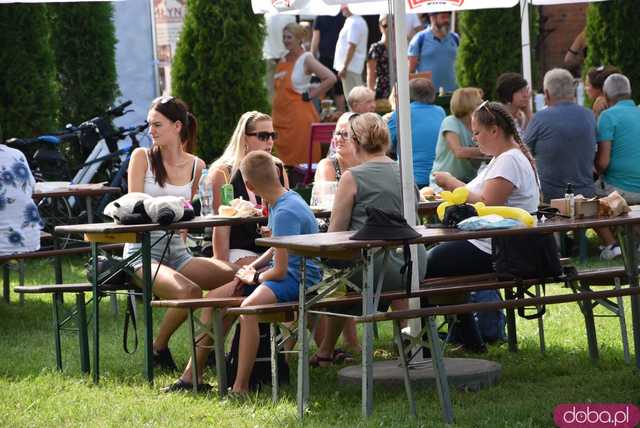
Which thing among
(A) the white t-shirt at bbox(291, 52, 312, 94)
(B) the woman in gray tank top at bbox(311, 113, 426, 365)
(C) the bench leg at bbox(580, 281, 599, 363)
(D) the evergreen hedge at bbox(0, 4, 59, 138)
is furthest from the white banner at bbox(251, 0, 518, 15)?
(C) the bench leg at bbox(580, 281, 599, 363)

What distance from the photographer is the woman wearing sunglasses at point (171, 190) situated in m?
7.54

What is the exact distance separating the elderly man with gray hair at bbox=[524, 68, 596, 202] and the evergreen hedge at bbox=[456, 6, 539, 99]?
4.21m

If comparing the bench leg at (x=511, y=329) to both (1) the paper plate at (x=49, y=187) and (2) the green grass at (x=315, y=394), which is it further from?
(1) the paper plate at (x=49, y=187)

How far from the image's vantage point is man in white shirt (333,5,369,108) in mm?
15766

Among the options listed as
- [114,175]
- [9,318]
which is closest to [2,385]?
[9,318]

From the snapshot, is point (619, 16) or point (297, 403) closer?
point (297, 403)

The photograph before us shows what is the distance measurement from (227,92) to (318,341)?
Result: 5895 millimetres

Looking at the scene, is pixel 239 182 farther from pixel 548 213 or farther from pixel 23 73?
pixel 23 73

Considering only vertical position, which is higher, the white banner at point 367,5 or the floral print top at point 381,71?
the white banner at point 367,5

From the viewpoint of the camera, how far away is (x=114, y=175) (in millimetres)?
12695

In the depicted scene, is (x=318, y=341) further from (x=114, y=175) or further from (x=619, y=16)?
(x=619, y=16)

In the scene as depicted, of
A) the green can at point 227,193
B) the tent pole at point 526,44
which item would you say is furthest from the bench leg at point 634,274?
the tent pole at point 526,44

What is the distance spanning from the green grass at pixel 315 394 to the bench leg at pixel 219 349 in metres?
0.09

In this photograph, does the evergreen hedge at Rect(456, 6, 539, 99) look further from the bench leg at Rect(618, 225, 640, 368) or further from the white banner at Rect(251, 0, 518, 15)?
the bench leg at Rect(618, 225, 640, 368)
